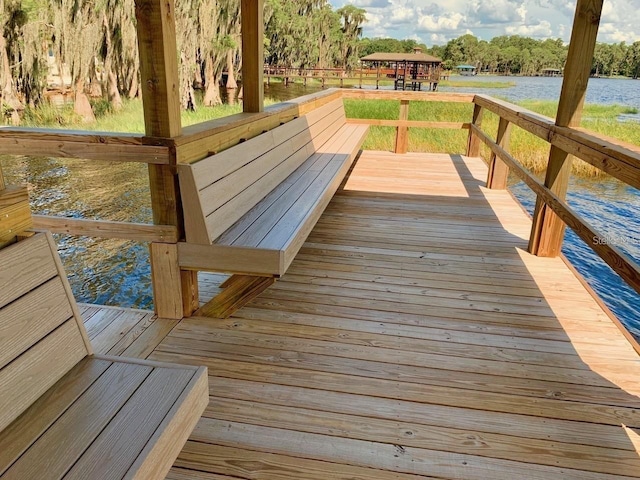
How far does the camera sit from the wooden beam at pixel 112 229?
2.33 meters

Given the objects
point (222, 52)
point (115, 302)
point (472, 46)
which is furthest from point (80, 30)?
point (472, 46)

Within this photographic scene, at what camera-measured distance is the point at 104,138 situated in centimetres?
221

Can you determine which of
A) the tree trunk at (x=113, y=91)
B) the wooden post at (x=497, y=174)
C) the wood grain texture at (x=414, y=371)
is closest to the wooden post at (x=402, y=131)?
the wooden post at (x=497, y=174)

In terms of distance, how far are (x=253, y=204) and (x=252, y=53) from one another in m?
1.14

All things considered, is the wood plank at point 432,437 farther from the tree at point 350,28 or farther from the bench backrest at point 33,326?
the tree at point 350,28

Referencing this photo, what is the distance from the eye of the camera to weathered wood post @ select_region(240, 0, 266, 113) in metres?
3.19

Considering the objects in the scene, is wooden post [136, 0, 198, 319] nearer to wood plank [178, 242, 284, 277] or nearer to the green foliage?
wood plank [178, 242, 284, 277]

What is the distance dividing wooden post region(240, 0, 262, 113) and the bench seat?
0.91ft

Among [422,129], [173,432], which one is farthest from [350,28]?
[173,432]

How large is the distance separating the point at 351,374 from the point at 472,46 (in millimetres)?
84835

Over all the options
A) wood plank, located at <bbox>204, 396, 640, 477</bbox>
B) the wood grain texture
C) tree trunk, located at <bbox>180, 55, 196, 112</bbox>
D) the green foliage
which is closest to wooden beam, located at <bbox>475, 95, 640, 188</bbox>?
the wood grain texture

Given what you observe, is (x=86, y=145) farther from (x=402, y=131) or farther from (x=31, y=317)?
(x=402, y=131)

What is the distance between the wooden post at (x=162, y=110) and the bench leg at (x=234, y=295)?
6.4 inches

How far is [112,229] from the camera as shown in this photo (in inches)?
94.4
